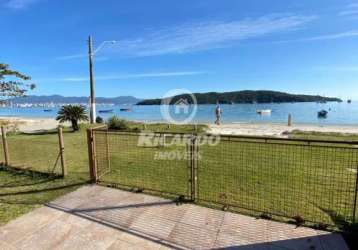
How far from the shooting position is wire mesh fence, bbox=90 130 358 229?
364 cm

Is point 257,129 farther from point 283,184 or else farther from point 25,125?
point 25,125

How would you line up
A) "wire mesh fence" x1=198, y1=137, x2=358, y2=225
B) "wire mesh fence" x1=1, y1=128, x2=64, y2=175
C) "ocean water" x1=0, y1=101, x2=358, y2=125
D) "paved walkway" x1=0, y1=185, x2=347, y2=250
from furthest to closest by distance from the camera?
"ocean water" x1=0, y1=101, x2=358, y2=125 < "wire mesh fence" x1=1, y1=128, x2=64, y2=175 < "wire mesh fence" x1=198, y1=137, x2=358, y2=225 < "paved walkway" x1=0, y1=185, x2=347, y2=250

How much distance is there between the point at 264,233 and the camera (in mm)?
3021

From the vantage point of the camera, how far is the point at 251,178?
16.6 feet

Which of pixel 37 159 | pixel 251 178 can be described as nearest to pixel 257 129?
pixel 251 178

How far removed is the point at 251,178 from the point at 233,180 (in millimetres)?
431

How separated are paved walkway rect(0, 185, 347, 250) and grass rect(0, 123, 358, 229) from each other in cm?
37

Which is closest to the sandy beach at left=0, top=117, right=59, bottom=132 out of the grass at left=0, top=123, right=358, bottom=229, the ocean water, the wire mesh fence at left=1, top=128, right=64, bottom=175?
the wire mesh fence at left=1, top=128, right=64, bottom=175

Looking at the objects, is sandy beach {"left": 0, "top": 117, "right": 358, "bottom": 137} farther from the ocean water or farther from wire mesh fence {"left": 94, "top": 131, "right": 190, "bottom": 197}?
wire mesh fence {"left": 94, "top": 131, "right": 190, "bottom": 197}

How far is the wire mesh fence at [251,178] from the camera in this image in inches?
143

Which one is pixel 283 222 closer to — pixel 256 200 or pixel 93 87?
pixel 256 200

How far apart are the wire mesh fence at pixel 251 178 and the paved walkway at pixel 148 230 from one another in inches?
14.7

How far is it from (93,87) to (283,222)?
1655 centimetres

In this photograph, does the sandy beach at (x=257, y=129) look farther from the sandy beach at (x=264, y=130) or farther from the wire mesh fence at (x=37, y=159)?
the wire mesh fence at (x=37, y=159)
